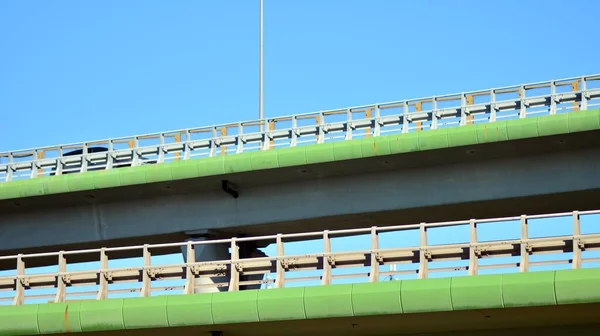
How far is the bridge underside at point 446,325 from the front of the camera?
24.4 m

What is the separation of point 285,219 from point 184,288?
15.2 meters

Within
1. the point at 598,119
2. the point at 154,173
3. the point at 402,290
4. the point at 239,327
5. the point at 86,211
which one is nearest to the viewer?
the point at 402,290

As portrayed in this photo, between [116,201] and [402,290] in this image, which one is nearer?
[402,290]

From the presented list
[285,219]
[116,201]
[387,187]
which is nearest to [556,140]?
[387,187]

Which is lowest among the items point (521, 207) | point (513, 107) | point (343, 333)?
point (343, 333)

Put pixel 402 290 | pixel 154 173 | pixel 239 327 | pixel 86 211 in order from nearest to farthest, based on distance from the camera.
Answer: pixel 402 290 < pixel 239 327 < pixel 154 173 < pixel 86 211

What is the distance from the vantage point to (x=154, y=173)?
4197cm

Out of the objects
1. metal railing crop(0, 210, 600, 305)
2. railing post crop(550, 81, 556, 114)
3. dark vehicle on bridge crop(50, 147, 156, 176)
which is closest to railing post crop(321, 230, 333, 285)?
metal railing crop(0, 210, 600, 305)

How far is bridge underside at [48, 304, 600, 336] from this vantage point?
24.4 metres

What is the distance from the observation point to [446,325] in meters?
25.7

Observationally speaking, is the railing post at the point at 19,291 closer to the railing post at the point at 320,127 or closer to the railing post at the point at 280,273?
the railing post at the point at 280,273

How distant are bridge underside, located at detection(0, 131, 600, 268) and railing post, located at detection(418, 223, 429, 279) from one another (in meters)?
13.0

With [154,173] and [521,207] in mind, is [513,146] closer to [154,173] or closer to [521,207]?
[521,207]

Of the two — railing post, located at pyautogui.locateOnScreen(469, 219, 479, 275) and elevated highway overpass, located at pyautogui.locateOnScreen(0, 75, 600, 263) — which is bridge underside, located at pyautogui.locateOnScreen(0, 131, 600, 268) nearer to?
elevated highway overpass, located at pyautogui.locateOnScreen(0, 75, 600, 263)
